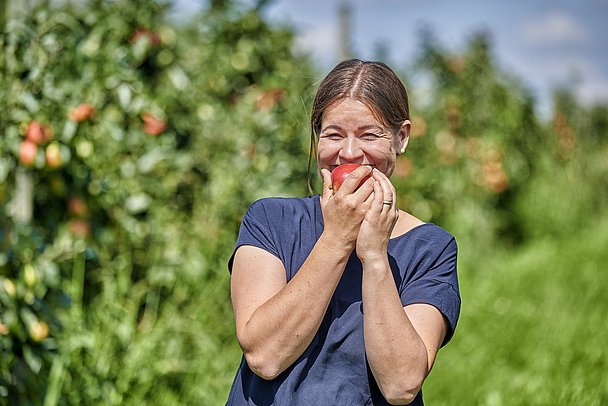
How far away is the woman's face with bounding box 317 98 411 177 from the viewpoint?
161 cm

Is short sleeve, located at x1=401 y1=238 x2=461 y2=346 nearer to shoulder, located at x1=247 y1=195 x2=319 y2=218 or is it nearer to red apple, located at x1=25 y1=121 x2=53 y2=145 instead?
shoulder, located at x1=247 y1=195 x2=319 y2=218

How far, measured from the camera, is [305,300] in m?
1.48

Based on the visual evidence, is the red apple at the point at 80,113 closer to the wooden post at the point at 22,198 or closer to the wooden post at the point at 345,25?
the wooden post at the point at 22,198

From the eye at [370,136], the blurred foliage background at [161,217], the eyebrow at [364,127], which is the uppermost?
the eyebrow at [364,127]

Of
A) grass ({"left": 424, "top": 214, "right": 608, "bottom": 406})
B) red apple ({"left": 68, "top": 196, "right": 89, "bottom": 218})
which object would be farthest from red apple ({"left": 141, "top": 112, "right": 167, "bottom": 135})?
grass ({"left": 424, "top": 214, "right": 608, "bottom": 406})

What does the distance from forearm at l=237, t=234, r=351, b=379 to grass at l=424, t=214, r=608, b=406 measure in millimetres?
2688

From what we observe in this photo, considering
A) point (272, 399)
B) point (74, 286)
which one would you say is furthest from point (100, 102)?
point (272, 399)

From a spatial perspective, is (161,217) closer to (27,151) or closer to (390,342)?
(27,151)

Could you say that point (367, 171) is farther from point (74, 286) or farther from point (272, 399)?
point (74, 286)

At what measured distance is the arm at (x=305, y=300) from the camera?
1.48 m

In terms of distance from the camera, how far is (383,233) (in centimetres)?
151

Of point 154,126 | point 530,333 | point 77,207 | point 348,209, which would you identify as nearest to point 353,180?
point 348,209

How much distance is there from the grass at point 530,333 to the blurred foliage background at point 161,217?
0.05 feet

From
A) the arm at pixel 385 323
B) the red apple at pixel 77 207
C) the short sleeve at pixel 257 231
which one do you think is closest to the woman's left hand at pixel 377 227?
the arm at pixel 385 323
